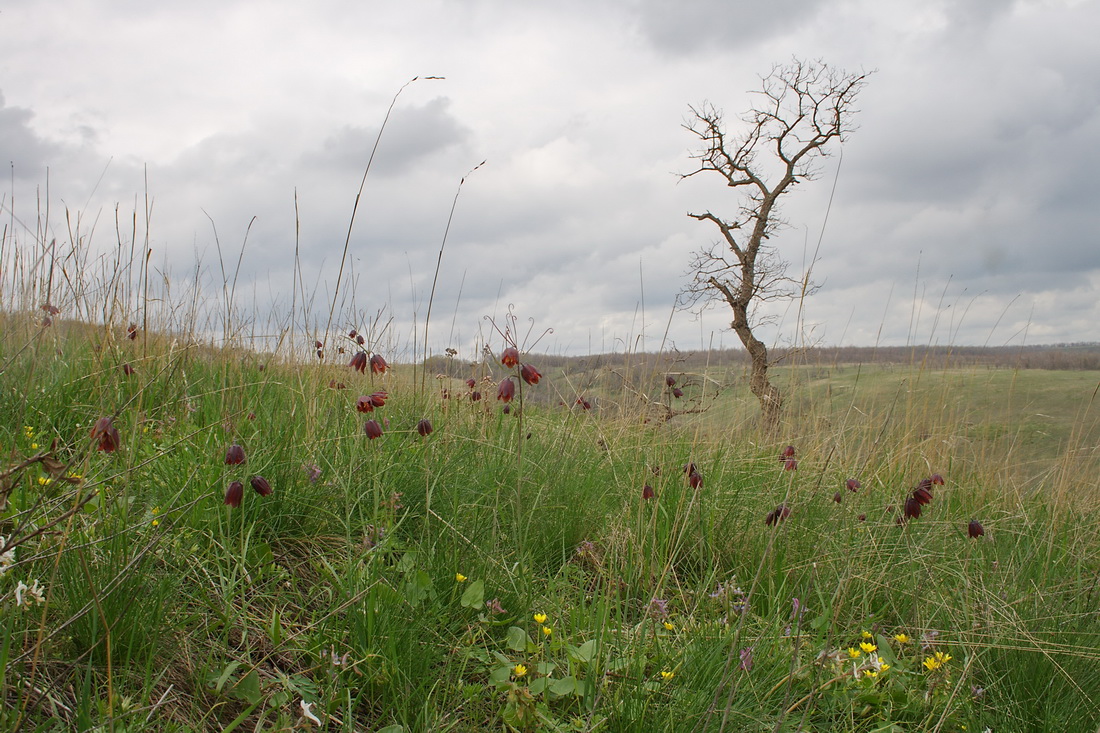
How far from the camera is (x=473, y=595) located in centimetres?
181

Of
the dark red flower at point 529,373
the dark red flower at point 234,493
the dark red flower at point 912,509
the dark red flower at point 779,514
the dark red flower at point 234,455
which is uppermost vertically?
the dark red flower at point 529,373

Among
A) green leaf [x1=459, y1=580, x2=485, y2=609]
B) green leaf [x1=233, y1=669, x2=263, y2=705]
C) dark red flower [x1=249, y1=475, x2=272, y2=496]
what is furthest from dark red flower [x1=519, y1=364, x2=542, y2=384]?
green leaf [x1=233, y1=669, x2=263, y2=705]

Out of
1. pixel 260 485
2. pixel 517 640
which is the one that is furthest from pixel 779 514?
pixel 260 485

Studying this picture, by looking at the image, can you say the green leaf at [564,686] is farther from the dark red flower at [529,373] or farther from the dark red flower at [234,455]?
the dark red flower at [234,455]

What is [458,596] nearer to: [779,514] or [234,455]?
[234,455]

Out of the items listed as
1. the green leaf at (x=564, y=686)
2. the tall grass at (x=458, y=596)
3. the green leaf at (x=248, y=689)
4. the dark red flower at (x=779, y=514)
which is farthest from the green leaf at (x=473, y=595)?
the dark red flower at (x=779, y=514)

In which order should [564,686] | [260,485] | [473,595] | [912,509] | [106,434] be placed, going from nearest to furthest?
[106,434]
[564,686]
[260,485]
[473,595]
[912,509]

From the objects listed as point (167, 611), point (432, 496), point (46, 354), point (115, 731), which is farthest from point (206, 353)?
point (115, 731)

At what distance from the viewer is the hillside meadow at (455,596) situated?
1.44 m

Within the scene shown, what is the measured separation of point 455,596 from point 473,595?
8cm

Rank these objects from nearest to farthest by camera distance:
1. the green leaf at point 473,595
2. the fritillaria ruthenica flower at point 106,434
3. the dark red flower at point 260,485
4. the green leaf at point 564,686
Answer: the fritillaria ruthenica flower at point 106,434, the green leaf at point 564,686, the dark red flower at point 260,485, the green leaf at point 473,595

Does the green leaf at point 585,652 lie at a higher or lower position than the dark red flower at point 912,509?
lower

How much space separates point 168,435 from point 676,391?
2250 millimetres

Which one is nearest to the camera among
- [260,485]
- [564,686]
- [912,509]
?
[564,686]
